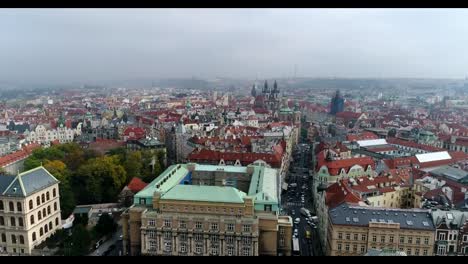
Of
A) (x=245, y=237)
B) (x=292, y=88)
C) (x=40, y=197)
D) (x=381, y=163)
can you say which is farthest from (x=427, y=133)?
(x=292, y=88)

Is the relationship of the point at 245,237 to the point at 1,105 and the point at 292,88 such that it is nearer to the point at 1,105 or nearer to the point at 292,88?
the point at 1,105

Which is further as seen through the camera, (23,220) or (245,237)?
(23,220)

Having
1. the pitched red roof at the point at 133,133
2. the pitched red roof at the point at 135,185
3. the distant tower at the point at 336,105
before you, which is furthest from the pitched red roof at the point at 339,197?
the distant tower at the point at 336,105

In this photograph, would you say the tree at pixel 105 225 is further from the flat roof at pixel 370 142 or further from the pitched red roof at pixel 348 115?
the pitched red roof at pixel 348 115

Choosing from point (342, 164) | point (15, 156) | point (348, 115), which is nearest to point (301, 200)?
point (342, 164)

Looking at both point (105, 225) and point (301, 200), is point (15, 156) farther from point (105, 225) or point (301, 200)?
point (301, 200)

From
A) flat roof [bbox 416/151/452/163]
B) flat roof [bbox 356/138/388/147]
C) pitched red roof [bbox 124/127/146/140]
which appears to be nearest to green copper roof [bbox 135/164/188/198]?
pitched red roof [bbox 124/127/146/140]
